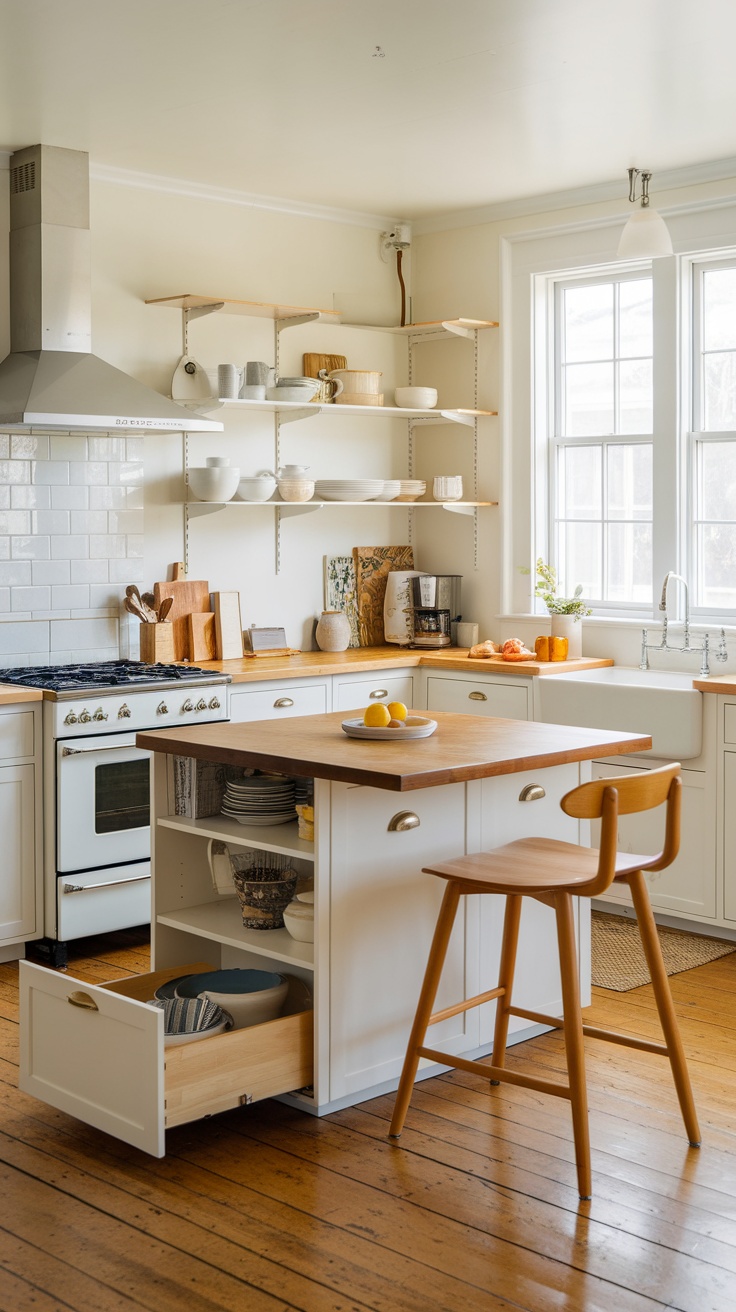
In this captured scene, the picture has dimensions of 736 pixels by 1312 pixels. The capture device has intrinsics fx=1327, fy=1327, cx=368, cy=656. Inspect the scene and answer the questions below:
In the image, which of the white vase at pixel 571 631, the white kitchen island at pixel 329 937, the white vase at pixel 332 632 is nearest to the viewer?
the white kitchen island at pixel 329 937

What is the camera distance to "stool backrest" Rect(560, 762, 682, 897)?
8.97ft

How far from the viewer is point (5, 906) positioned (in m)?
4.35

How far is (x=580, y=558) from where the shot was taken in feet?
19.1

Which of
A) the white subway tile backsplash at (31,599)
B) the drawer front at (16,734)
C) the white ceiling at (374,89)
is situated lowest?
the drawer front at (16,734)

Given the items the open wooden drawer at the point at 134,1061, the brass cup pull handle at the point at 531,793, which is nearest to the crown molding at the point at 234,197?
the brass cup pull handle at the point at 531,793

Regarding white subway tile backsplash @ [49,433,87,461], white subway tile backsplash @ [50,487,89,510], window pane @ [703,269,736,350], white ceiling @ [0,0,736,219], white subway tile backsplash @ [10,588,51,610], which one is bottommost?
white subway tile backsplash @ [10,588,51,610]

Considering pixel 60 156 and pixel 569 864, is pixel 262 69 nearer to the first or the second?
pixel 60 156

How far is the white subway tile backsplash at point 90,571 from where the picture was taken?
5078mm

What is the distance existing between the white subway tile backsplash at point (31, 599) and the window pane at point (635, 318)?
8.43 ft

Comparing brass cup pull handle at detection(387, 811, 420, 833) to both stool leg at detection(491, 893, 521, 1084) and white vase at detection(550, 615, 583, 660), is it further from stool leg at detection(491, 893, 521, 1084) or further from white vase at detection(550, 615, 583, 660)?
white vase at detection(550, 615, 583, 660)

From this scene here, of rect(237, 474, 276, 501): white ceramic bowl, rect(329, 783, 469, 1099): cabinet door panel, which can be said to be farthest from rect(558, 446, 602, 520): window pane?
rect(329, 783, 469, 1099): cabinet door panel

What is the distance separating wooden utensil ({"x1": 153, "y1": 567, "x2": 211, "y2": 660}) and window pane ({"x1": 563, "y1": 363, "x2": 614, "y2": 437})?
178 cm

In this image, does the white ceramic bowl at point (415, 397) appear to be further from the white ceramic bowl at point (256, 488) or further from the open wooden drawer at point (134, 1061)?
the open wooden drawer at point (134, 1061)

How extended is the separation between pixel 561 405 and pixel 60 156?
7.67 ft
